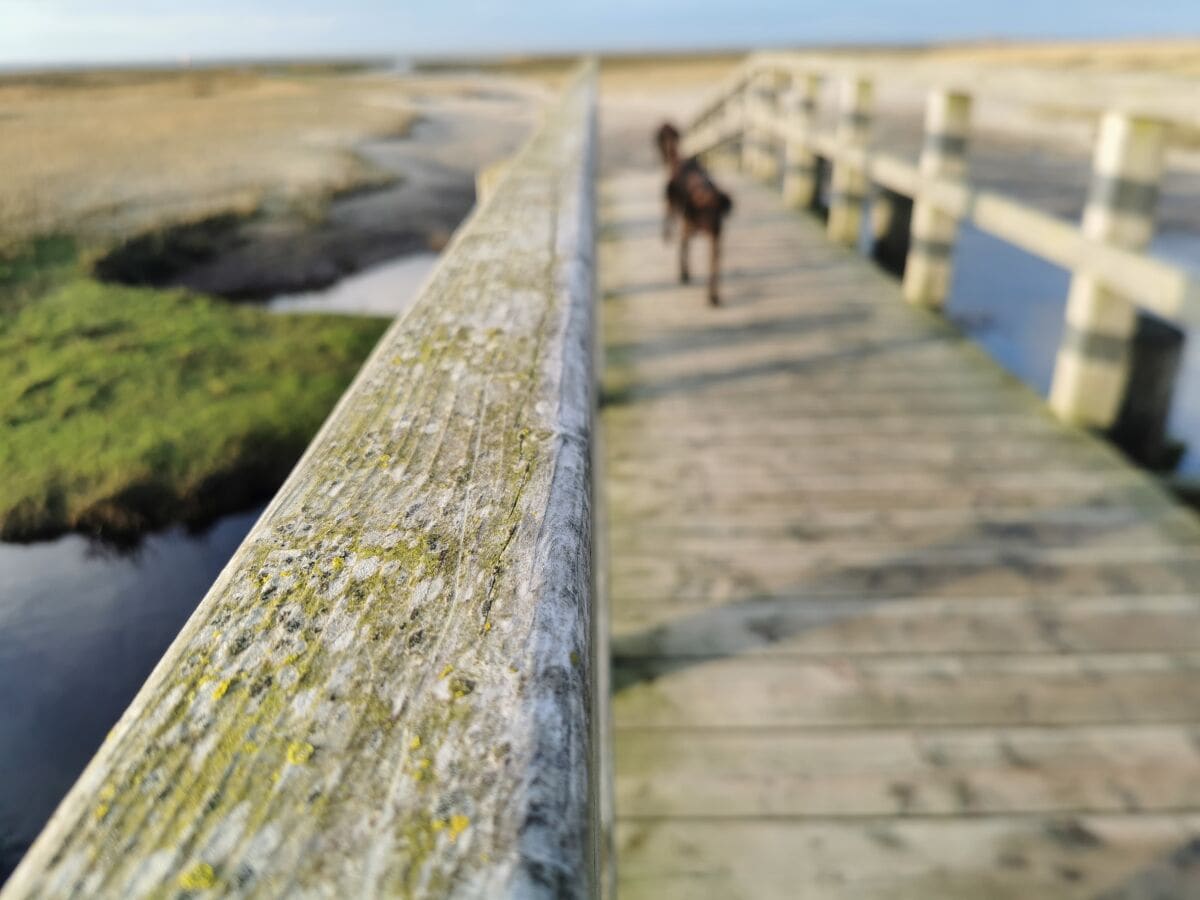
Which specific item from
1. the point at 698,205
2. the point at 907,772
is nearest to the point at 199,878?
the point at 907,772

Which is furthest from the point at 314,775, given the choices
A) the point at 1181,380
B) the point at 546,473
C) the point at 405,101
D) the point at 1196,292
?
the point at 405,101

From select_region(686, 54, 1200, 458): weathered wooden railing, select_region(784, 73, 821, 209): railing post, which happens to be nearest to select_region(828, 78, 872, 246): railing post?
select_region(686, 54, 1200, 458): weathered wooden railing

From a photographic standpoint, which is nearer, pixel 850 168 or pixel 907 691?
pixel 907 691

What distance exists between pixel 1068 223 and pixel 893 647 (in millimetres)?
3844

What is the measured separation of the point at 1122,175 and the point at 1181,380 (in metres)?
3.67

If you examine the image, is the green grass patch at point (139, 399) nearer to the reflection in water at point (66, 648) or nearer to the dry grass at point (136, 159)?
the reflection in water at point (66, 648)

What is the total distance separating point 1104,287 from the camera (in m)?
2.95

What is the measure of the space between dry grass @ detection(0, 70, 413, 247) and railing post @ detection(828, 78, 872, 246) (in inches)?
182

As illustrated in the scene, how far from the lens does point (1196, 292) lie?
2377 millimetres

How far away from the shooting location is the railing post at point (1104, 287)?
275 cm

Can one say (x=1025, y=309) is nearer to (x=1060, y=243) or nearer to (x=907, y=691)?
(x=1060, y=243)

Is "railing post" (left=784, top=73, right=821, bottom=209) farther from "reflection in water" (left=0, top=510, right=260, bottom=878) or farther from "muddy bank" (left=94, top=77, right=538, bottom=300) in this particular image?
"reflection in water" (left=0, top=510, right=260, bottom=878)

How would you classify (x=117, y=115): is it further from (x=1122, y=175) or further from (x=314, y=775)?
(x=314, y=775)

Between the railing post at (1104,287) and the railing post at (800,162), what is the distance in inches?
175
